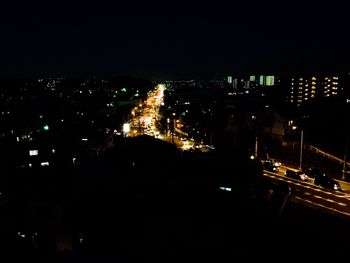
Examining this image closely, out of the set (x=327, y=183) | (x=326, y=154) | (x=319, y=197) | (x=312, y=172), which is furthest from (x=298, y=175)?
(x=326, y=154)

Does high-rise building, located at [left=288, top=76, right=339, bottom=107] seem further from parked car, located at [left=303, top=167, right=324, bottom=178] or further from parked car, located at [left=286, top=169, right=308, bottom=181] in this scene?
parked car, located at [left=286, top=169, right=308, bottom=181]

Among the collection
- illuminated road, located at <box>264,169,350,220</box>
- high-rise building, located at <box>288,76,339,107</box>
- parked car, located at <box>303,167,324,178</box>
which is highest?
high-rise building, located at <box>288,76,339,107</box>

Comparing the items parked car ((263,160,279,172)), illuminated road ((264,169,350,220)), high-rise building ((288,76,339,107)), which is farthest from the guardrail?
high-rise building ((288,76,339,107))

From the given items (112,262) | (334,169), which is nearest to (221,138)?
(334,169)

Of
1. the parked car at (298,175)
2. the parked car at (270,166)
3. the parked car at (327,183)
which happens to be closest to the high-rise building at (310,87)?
the parked car at (270,166)

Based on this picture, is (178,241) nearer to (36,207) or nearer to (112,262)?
(112,262)

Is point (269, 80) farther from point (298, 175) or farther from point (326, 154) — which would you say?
point (298, 175)
